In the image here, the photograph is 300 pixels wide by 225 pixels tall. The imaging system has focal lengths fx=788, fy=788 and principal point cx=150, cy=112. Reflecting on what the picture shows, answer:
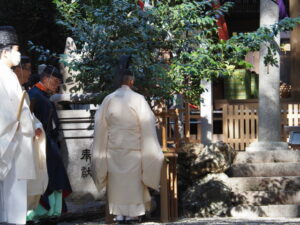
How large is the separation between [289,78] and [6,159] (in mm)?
13304

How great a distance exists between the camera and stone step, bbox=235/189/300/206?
12.2m

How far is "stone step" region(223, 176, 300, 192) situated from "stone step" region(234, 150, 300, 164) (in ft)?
2.31

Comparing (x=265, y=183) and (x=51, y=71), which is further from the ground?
(x=51, y=71)

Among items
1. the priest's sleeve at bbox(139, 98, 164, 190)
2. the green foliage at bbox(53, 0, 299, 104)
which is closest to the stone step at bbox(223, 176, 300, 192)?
the green foliage at bbox(53, 0, 299, 104)

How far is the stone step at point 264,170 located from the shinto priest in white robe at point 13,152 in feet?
21.6

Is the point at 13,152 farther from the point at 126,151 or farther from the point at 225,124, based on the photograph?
the point at 225,124

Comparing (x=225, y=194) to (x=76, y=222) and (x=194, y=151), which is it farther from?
(x=76, y=222)

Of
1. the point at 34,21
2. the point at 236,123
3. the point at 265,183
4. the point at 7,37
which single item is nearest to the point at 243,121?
the point at 236,123

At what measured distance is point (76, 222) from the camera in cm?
1066

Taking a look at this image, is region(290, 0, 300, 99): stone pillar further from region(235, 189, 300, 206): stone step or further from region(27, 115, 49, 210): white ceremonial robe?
region(27, 115, 49, 210): white ceremonial robe

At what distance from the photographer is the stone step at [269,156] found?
13.3 m

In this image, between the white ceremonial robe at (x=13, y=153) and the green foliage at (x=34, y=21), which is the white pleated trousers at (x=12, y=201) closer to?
the white ceremonial robe at (x=13, y=153)

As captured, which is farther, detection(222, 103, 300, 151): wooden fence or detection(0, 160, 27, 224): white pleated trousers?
detection(222, 103, 300, 151): wooden fence

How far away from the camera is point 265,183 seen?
41.4 feet
